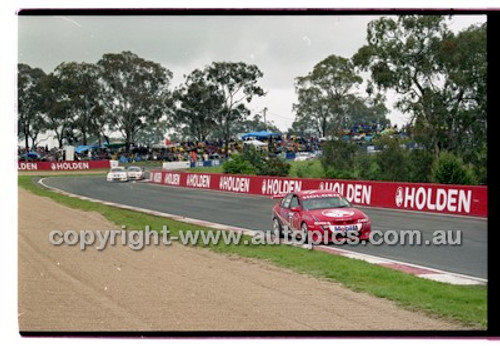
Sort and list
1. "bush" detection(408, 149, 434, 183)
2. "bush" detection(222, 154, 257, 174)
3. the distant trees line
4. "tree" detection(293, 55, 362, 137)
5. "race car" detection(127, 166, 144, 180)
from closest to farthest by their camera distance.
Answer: the distant trees line < "tree" detection(293, 55, 362, 137) < "bush" detection(408, 149, 434, 183) < "bush" detection(222, 154, 257, 174) < "race car" detection(127, 166, 144, 180)

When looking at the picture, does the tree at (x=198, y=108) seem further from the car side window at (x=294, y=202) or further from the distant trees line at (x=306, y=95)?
the car side window at (x=294, y=202)

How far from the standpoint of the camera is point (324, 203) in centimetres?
1491

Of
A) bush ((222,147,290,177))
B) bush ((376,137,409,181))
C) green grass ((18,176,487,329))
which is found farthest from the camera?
bush ((222,147,290,177))

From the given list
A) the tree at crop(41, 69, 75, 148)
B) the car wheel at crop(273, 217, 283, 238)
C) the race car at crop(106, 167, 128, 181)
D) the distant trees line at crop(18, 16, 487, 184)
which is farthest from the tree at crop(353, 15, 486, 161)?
the race car at crop(106, 167, 128, 181)

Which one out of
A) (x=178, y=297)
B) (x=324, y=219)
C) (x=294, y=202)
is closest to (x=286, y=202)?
(x=294, y=202)

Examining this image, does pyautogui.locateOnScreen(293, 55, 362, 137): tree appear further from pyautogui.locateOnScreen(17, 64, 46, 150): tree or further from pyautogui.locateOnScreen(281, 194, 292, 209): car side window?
pyautogui.locateOnScreen(17, 64, 46, 150): tree

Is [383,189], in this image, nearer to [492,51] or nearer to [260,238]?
[260,238]

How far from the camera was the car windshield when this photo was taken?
14750 mm

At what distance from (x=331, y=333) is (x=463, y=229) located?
33.7 feet

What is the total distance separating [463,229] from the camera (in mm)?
16266

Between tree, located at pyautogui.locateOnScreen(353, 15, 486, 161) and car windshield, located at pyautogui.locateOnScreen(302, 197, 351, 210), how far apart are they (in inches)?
135

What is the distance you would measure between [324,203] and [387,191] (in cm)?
809

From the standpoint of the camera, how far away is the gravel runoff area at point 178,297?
25.5 ft

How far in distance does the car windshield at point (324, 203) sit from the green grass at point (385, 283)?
122 cm
